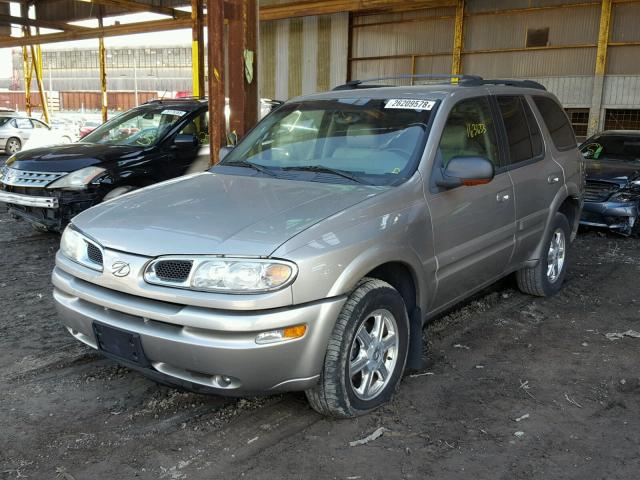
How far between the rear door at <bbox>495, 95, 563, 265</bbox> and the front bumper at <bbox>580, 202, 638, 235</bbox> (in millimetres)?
3160

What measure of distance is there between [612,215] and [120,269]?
6.73 m

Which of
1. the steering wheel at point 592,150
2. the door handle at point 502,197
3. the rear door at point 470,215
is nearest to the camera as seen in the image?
the rear door at point 470,215

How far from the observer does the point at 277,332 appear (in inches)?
106

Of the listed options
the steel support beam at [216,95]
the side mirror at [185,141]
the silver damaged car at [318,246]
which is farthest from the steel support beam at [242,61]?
the silver damaged car at [318,246]

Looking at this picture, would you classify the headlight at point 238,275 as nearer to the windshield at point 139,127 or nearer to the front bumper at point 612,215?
the windshield at point 139,127

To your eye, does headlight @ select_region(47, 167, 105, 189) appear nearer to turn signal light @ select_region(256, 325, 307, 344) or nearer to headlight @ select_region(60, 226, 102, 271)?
headlight @ select_region(60, 226, 102, 271)

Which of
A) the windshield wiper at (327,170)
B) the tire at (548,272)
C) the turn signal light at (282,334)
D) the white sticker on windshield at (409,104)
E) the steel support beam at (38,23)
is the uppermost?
the steel support beam at (38,23)

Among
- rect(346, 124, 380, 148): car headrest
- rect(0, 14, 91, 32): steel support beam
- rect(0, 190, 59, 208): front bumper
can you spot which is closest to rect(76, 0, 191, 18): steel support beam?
rect(0, 14, 91, 32): steel support beam

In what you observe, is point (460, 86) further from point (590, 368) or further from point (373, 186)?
point (590, 368)

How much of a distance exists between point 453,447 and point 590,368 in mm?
1467

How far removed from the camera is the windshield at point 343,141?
3680 mm

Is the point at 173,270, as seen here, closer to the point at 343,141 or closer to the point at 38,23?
the point at 343,141

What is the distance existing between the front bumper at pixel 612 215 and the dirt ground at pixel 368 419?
3.56 metres

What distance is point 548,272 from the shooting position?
17.2ft
